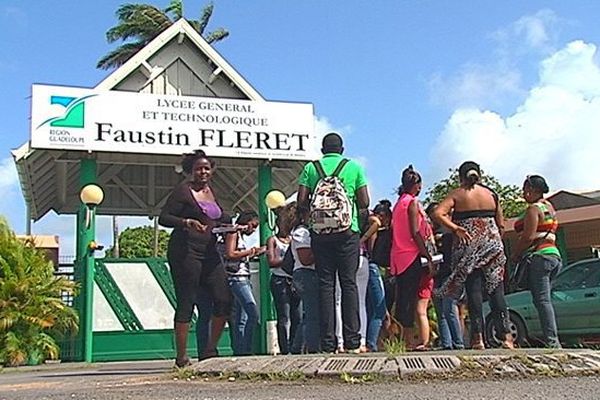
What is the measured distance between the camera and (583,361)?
546cm

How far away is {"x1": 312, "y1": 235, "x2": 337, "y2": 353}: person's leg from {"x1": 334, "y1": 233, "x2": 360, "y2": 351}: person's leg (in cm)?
7

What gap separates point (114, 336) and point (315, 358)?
311 inches

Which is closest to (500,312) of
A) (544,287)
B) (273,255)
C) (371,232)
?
(544,287)

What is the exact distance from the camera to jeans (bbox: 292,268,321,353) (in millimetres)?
6922

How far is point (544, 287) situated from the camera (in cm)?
748

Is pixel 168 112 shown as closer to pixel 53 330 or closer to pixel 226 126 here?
pixel 226 126

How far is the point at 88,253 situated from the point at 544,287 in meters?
7.76

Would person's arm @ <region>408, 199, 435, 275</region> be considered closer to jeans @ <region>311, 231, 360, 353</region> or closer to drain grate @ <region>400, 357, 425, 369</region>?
jeans @ <region>311, 231, 360, 353</region>

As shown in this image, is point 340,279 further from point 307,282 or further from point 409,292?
point 409,292

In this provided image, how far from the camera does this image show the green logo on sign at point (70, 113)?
41.5 ft

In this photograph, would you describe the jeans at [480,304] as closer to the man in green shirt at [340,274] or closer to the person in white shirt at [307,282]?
the man in green shirt at [340,274]

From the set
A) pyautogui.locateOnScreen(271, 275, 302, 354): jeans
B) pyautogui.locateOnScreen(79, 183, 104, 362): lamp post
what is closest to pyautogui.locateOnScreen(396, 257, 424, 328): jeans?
pyautogui.locateOnScreen(271, 275, 302, 354): jeans

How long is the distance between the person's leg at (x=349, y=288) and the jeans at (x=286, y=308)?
2460 mm

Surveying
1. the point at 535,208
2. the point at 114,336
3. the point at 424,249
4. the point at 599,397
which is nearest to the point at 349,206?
the point at 424,249
